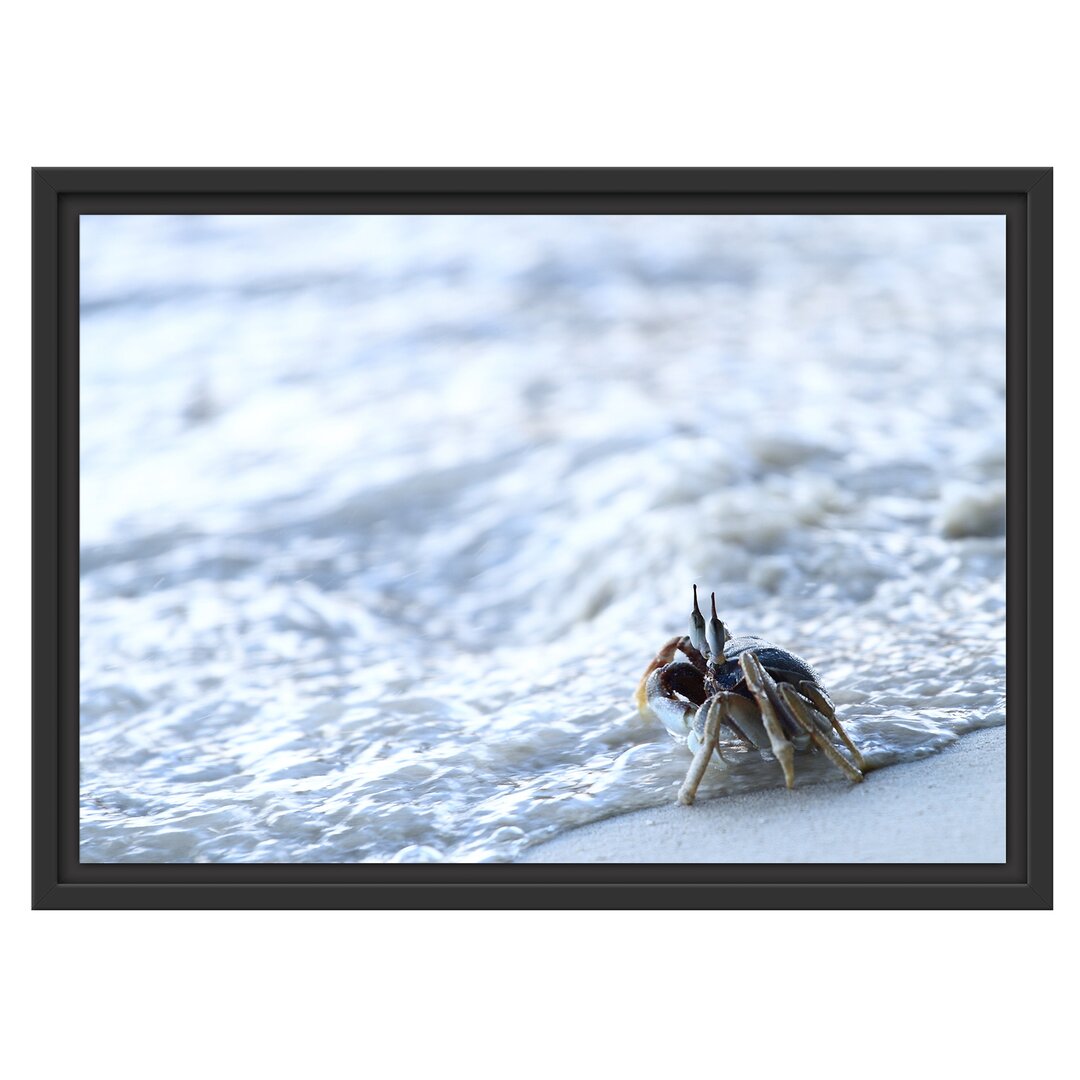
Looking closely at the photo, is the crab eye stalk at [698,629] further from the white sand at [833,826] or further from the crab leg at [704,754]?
the white sand at [833,826]

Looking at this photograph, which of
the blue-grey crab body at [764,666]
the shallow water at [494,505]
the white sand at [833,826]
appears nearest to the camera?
the white sand at [833,826]

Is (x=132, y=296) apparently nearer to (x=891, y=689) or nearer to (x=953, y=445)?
(x=953, y=445)

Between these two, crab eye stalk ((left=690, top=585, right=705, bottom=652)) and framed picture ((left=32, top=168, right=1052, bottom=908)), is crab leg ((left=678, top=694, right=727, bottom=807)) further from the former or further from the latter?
crab eye stalk ((left=690, top=585, right=705, bottom=652))

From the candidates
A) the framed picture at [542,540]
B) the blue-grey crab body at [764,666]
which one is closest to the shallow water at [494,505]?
the framed picture at [542,540]

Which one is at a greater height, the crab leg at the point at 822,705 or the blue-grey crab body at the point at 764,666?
the blue-grey crab body at the point at 764,666

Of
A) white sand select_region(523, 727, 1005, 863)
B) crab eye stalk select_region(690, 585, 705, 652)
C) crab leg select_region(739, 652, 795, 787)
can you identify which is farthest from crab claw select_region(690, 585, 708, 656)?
white sand select_region(523, 727, 1005, 863)

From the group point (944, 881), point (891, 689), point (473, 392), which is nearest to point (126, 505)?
point (473, 392)
